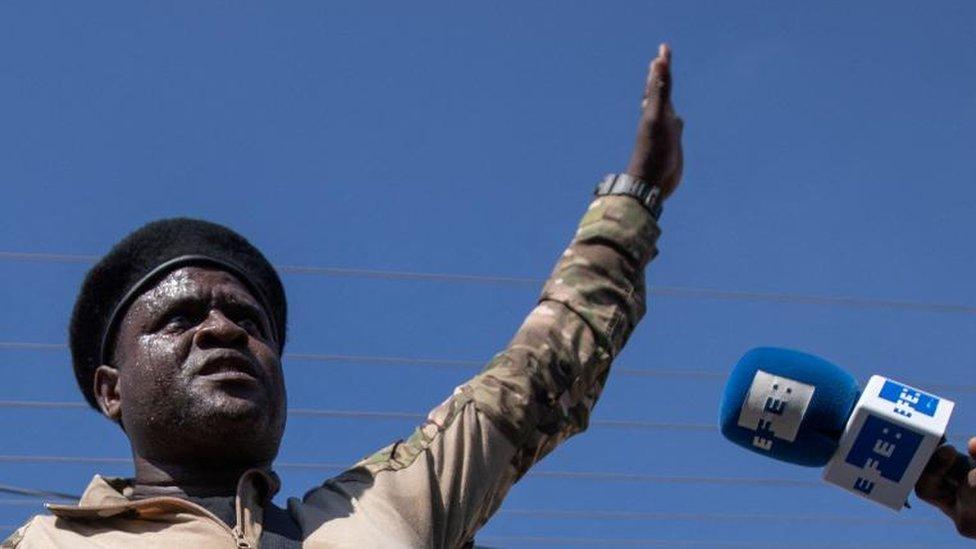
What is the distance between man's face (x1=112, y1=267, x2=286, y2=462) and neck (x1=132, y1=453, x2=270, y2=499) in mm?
34

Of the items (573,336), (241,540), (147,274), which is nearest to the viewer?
(241,540)

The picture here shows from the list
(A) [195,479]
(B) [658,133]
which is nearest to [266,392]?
(A) [195,479]

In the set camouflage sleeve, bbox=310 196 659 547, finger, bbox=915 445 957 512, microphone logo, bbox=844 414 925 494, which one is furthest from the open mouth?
finger, bbox=915 445 957 512

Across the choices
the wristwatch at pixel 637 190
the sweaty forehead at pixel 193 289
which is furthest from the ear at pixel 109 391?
the wristwatch at pixel 637 190

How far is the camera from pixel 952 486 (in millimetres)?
4191

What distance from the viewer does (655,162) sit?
462 cm

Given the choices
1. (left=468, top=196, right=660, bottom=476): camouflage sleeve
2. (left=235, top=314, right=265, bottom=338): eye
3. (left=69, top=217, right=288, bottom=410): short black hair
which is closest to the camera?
(left=468, top=196, right=660, bottom=476): camouflage sleeve

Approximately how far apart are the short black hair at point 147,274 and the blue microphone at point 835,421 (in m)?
1.20

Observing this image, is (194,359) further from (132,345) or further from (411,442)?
(411,442)

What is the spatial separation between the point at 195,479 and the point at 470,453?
0.64m

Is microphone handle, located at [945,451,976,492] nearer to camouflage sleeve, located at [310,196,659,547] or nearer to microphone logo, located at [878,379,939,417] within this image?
microphone logo, located at [878,379,939,417]

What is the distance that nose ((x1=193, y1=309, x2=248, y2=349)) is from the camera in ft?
14.0

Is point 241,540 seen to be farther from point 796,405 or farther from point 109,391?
point 796,405

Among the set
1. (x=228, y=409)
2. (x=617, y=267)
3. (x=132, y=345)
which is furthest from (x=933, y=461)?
(x=132, y=345)
